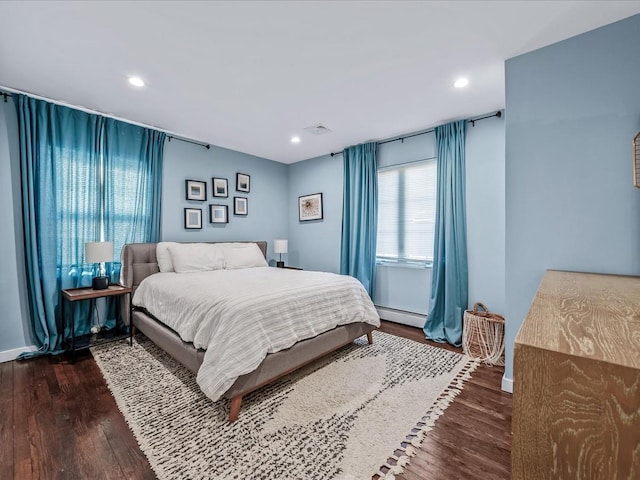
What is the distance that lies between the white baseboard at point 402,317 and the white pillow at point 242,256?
6.25 feet

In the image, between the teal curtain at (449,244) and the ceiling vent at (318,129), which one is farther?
the ceiling vent at (318,129)

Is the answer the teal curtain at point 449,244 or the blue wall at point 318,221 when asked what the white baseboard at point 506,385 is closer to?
the teal curtain at point 449,244

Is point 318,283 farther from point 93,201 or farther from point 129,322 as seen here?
Answer: point 93,201

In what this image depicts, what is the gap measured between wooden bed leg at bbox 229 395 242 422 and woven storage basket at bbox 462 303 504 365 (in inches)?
89.1

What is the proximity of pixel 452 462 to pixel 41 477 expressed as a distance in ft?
6.92

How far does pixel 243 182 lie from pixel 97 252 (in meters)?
2.28

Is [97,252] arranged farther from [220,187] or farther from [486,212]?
[486,212]

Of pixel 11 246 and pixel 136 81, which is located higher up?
pixel 136 81

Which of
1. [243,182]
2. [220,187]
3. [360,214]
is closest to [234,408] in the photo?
[360,214]

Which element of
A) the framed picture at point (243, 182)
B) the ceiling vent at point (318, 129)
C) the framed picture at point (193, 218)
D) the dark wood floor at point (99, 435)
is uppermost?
the ceiling vent at point (318, 129)

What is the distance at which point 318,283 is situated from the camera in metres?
2.72

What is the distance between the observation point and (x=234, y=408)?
1843 mm

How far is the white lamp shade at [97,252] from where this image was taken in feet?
9.38

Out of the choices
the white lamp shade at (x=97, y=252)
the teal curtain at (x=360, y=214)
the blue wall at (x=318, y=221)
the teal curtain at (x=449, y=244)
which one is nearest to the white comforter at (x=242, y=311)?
Answer: the white lamp shade at (x=97, y=252)
